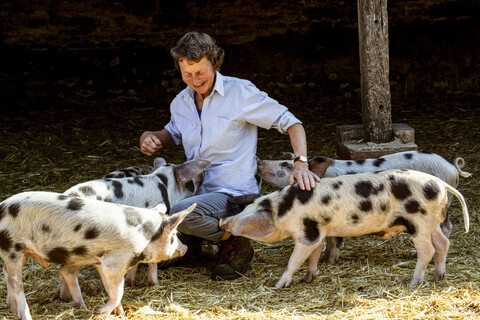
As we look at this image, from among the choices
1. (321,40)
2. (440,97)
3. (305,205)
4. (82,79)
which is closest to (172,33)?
(82,79)

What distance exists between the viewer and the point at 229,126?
4.11m

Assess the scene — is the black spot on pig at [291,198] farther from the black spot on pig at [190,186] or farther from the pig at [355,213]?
the black spot on pig at [190,186]

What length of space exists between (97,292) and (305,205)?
1.36 m

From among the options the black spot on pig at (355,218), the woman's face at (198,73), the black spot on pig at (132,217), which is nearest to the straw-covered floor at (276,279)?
the black spot on pig at (355,218)

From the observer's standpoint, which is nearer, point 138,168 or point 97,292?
point 97,292

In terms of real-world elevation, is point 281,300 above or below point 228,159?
below

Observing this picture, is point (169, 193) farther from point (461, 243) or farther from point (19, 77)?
point (19, 77)

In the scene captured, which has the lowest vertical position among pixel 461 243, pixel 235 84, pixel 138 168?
pixel 461 243

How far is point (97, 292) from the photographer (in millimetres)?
3762

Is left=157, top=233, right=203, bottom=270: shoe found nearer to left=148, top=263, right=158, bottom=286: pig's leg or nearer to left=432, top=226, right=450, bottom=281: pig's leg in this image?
left=148, top=263, right=158, bottom=286: pig's leg

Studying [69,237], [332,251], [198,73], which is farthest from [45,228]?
[332,251]

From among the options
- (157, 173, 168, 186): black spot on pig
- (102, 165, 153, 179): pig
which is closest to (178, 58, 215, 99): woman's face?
(157, 173, 168, 186): black spot on pig

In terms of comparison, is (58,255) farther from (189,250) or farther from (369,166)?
(369,166)

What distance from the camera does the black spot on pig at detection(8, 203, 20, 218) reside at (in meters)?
3.19
